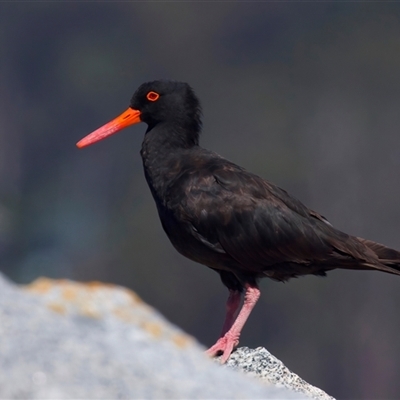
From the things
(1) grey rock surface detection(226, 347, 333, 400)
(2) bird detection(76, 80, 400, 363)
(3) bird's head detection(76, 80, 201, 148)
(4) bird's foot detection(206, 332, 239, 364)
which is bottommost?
(4) bird's foot detection(206, 332, 239, 364)

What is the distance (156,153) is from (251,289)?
4.53 feet

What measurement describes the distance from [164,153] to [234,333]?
Answer: 1654 millimetres

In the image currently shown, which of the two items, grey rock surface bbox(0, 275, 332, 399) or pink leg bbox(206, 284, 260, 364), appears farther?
pink leg bbox(206, 284, 260, 364)

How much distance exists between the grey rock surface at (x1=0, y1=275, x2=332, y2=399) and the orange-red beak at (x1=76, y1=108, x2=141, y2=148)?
4.13 metres

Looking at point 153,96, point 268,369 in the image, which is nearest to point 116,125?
point 153,96

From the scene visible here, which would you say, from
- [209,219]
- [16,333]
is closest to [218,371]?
[16,333]

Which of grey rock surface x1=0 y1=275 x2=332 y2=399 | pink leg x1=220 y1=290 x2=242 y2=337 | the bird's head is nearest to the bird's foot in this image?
pink leg x1=220 y1=290 x2=242 y2=337

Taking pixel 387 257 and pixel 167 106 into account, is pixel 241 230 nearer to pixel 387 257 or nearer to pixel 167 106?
pixel 387 257

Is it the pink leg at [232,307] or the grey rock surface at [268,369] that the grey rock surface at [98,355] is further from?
the pink leg at [232,307]

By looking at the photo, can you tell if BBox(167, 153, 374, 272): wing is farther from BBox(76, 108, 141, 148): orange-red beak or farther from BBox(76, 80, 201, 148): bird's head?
BBox(76, 108, 141, 148): orange-red beak

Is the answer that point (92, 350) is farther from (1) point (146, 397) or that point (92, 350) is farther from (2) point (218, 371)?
(2) point (218, 371)

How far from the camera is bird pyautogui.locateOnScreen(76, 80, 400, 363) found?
225 inches

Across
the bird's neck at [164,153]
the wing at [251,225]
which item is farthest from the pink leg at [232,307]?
the bird's neck at [164,153]

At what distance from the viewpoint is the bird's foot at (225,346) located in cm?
524
